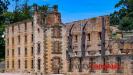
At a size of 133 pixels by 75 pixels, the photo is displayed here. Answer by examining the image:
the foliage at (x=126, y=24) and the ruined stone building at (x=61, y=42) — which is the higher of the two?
the foliage at (x=126, y=24)

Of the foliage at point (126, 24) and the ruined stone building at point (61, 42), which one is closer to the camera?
the ruined stone building at point (61, 42)

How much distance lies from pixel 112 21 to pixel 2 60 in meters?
26.2

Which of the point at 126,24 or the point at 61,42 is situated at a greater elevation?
the point at 126,24

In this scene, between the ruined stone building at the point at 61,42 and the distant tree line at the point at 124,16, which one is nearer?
the ruined stone building at the point at 61,42

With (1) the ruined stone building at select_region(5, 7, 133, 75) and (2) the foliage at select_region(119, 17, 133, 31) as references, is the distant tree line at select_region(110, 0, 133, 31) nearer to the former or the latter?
(2) the foliage at select_region(119, 17, 133, 31)

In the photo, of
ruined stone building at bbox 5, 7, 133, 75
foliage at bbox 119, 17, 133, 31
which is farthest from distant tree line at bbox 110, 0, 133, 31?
ruined stone building at bbox 5, 7, 133, 75

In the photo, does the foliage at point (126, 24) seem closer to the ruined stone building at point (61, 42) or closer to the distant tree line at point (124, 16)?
the distant tree line at point (124, 16)

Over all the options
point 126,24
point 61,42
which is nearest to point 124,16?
point 126,24

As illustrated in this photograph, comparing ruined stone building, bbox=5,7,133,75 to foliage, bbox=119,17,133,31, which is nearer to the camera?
ruined stone building, bbox=5,7,133,75

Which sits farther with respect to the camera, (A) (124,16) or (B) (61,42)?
(A) (124,16)

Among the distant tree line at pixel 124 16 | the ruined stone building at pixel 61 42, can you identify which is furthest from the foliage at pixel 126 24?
the ruined stone building at pixel 61 42

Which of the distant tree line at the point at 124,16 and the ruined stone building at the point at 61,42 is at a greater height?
the distant tree line at the point at 124,16

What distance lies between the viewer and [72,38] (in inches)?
2584

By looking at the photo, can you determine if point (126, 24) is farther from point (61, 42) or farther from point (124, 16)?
point (61, 42)
